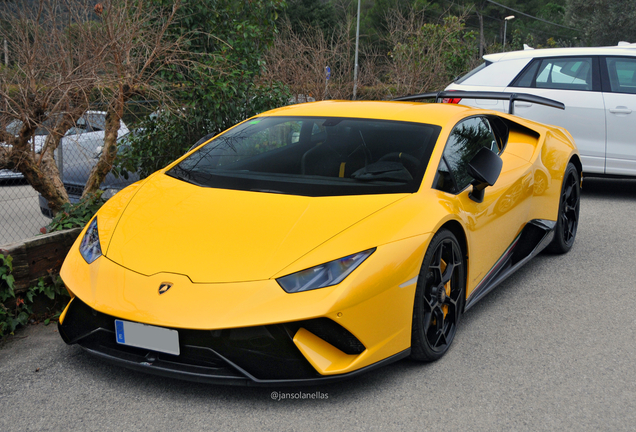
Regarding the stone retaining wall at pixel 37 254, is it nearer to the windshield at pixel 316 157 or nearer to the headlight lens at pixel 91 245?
the headlight lens at pixel 91 245

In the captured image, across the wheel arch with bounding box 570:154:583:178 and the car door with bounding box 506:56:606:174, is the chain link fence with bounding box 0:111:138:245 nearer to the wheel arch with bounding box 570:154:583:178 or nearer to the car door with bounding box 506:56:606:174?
the wheel arch with bounding box 570:154:583:178

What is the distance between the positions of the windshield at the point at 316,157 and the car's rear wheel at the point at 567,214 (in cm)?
203

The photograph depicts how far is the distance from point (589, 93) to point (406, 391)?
226 inches

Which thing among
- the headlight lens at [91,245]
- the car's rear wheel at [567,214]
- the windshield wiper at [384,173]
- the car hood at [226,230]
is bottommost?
the car's rear wheel at [567,214]

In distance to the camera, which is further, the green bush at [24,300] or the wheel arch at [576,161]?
the wheel arch at [576,161]

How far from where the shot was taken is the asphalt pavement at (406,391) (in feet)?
8.50

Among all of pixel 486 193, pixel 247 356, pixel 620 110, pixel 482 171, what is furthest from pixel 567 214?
pixel 247 356

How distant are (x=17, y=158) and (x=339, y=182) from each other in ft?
7.93

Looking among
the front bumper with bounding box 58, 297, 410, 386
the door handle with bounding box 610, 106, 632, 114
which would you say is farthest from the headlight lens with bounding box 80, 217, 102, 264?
the door handle with bounding box 610, 106, 632, 114

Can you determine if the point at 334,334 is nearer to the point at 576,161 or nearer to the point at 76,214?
the point at 76,214

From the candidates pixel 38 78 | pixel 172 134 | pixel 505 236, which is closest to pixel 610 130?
pixel 505 236

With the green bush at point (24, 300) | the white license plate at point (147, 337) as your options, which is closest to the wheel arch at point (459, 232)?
the white license plate at point (147, 337)

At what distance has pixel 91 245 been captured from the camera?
10.3 ft

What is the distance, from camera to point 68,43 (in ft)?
15.8
